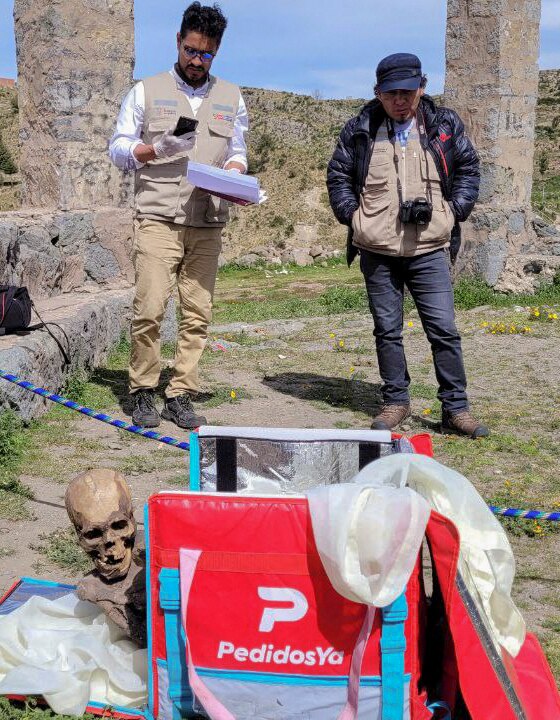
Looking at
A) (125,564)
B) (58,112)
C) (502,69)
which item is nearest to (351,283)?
(502,69)

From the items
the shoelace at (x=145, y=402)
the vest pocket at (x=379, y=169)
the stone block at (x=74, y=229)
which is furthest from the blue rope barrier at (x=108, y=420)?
the stone block at (x=74, y=229)

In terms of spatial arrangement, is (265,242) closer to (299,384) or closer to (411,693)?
(299,384)

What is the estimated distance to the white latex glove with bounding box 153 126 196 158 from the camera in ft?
14.2

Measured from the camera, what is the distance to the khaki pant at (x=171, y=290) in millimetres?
4738

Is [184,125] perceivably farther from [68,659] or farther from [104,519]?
A: [68,659]

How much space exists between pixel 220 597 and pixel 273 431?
76 cm

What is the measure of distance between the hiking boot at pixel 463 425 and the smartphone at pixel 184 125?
2.02m

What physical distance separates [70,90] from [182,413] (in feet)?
9.89

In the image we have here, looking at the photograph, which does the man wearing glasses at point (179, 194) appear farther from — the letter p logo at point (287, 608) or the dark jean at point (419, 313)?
the letter p logo at point (287, 608)

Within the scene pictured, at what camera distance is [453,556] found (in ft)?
6.85

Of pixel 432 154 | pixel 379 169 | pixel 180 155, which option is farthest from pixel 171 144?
pixel 432 154

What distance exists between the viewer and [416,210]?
181 inches

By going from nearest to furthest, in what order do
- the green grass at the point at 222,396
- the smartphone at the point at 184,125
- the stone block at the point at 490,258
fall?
the smartphone at the point at 184,125 < the green grass at the point at 222,396 < the stone block at the point at 490,258

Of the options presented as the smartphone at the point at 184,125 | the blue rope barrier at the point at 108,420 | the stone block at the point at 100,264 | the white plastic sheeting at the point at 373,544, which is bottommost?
the blue rope barrier at the point at 108,420
